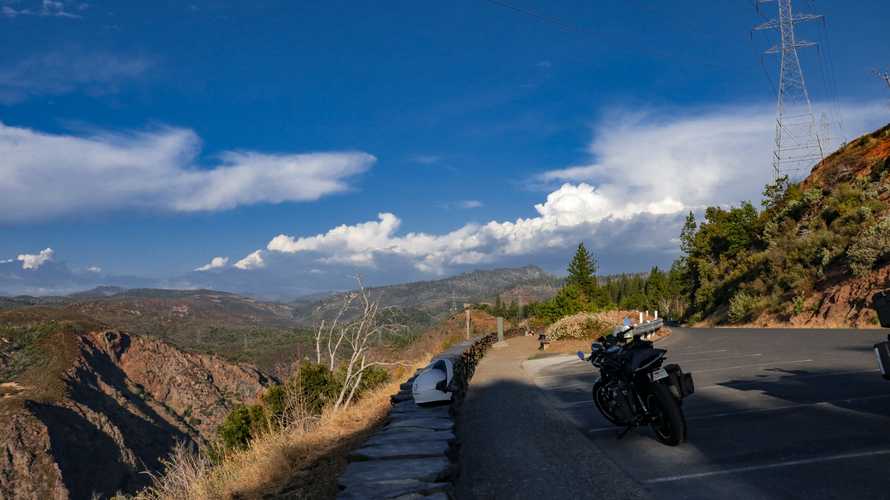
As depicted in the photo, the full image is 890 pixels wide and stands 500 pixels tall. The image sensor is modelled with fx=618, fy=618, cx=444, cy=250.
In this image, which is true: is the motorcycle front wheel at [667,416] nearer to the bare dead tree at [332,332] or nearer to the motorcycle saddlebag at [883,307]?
the motorcycle saddlebag at [883,307]

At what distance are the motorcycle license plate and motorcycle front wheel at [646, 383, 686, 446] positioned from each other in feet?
0.27

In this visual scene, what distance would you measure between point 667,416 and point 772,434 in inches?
48.5

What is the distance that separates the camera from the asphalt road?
5203 mm

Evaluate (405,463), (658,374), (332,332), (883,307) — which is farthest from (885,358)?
(332,332)

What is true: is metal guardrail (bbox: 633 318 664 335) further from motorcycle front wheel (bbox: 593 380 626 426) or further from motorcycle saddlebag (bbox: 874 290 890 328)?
motorcycle saddlebag (bbox: 874 290 890 328)

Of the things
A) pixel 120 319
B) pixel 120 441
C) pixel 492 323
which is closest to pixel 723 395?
pixel 492 323

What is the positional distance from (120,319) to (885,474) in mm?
137607

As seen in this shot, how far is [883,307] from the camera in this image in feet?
22.2

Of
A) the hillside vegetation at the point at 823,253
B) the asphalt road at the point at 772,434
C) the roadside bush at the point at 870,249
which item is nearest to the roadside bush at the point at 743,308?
the hillside vegetation at the point at 823,253

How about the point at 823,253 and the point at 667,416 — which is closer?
the point at 667,416

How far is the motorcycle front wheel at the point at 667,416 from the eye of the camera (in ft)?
21.9

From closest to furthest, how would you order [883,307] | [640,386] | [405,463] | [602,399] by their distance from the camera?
[405,463]
[883,307]
[640,386]
[602,399]

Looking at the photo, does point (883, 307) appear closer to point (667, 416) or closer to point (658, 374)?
point (658, 374)

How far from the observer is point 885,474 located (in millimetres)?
5059
